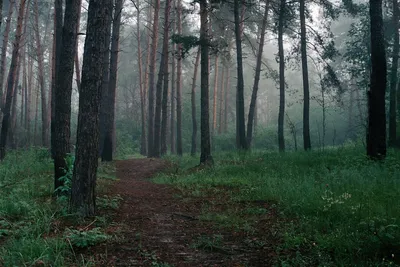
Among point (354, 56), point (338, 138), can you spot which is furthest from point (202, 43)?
point (338, 138)

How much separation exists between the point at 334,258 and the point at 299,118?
4211 cm

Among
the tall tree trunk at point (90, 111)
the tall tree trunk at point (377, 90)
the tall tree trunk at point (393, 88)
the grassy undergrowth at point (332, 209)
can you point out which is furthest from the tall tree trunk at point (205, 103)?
the tall tree trunk at point (393, 88)

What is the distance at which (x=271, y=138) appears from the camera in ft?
109

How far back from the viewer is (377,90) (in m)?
11.0

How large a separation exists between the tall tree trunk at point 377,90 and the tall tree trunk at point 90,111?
8735mm

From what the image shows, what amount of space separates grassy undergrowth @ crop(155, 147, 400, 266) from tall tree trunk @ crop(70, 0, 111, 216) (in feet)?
8.68

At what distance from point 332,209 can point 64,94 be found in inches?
244

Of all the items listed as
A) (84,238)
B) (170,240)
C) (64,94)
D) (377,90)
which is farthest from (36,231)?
(377,90)

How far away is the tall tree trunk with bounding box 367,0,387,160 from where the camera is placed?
10836 millimetres

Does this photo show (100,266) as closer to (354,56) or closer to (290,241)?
(290,241)

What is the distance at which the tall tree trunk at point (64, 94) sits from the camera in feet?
24.9

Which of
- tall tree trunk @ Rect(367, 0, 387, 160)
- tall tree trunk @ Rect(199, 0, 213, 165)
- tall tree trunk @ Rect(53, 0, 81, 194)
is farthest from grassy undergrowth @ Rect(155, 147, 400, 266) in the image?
tall tree trunk @ Rect(53, 0, 81, 194)

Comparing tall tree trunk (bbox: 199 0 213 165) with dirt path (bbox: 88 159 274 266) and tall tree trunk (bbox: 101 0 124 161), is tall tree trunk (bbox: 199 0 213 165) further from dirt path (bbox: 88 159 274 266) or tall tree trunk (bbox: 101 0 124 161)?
dirt path (bbox: 88 159 274 266)

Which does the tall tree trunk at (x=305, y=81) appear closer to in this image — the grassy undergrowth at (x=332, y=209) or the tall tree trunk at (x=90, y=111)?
the grassy undergrowth at (x=332, y=209)
